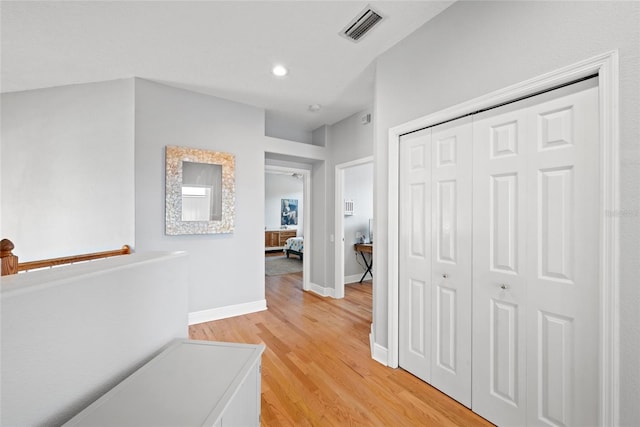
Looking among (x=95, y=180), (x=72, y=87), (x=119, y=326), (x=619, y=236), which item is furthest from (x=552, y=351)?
(x=72, y=87)

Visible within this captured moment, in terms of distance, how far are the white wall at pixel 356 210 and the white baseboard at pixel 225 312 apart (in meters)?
2.05

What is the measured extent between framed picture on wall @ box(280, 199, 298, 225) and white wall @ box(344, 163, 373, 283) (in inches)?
213

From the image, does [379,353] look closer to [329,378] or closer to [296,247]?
[329,378]

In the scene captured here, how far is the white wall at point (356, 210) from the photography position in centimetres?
515

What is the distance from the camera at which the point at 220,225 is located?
3.32 meters

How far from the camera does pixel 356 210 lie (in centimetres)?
527

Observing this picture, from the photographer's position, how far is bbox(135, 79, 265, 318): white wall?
287 cm

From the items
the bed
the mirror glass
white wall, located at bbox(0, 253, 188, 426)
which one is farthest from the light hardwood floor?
the bed

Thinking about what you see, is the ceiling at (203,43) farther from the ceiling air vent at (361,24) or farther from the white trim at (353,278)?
the white trim at (353,278)

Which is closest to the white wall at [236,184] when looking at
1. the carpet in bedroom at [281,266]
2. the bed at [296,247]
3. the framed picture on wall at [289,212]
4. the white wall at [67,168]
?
the white wall at [67,168]

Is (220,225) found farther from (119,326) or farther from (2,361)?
(2,361)

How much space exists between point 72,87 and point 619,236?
4659mm

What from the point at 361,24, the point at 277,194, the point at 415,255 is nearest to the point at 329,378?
the point at 415,255

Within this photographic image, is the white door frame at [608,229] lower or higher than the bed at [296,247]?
higher
